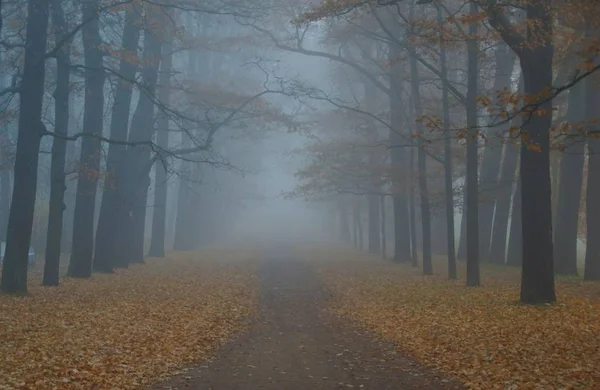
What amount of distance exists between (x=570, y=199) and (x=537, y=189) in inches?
365

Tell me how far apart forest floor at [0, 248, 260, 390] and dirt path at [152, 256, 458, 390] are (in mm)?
473

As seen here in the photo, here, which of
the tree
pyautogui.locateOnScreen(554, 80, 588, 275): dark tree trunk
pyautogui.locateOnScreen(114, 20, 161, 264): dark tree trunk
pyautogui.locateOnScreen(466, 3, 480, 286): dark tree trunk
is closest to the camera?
the tree

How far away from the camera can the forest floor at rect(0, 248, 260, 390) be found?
9.06 meters

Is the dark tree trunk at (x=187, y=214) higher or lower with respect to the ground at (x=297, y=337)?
higher

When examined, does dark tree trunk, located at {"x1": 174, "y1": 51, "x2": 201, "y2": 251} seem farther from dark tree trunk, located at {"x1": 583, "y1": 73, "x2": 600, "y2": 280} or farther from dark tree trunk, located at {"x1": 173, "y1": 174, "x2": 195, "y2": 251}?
dark tree trunk, located at {"x1": 583, "y1": 73, "x2": 600, "y2": 280}

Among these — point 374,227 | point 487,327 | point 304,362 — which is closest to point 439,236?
point 374,227

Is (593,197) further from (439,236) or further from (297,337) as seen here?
(439,236)

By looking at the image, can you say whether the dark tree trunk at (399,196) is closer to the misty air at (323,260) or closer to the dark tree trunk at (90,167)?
the misty air at (323,260)

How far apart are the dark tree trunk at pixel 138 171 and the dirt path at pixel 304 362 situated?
13.3 m

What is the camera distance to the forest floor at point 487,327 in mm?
8984

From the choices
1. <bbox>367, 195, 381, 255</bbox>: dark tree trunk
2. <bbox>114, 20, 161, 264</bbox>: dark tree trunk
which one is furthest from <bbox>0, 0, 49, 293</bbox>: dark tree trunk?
<bbox>367, 195, 381, 255</bbox>: dark tree trunk

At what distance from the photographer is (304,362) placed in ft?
34.2

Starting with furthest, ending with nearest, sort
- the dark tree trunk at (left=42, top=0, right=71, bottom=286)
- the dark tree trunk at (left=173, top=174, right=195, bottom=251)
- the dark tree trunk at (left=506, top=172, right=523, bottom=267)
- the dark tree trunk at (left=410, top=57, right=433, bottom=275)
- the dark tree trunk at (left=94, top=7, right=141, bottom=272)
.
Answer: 1. the dark tree trunk at (left=173, top=174, right=195, bottom=251)
2. the dark tree trunk at (left=506, top=172, right=523, bottom=267)
3. the dark tree trunk at (left=410, top=57, right=433, bottom=275)
4. the dark tree trunk at (left=94, top=7, right=141, bottom=272)
5. the dark tree trunk at (left=42, top=0, right=71, bottom=286)

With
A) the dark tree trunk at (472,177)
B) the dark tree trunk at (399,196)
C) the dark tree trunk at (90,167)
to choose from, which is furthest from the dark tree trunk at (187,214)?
the dark tree trunk at (472,177)
